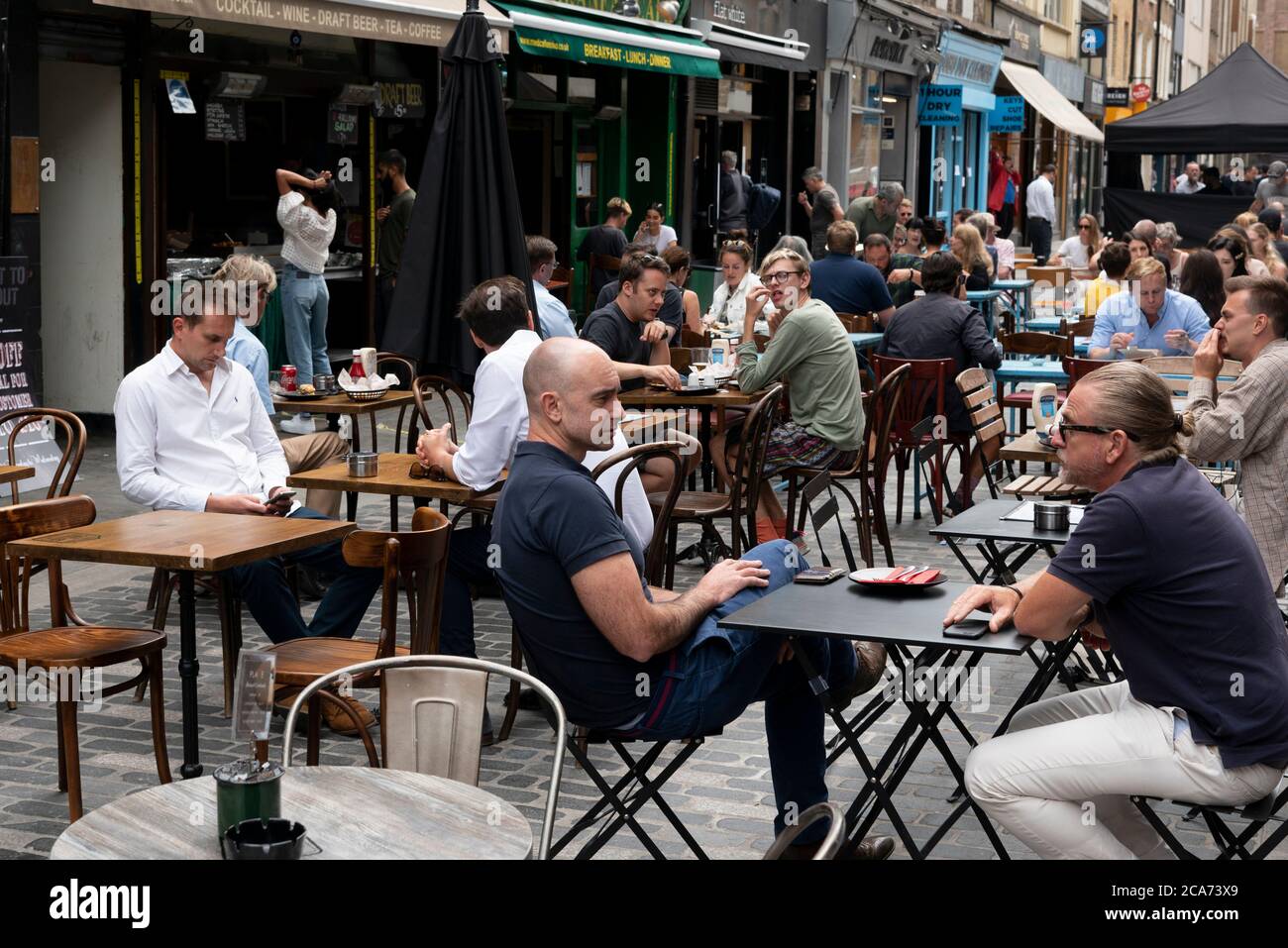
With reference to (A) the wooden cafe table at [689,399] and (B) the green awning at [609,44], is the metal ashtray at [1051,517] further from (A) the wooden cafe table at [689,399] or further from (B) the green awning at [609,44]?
(B) the green awning at [609,44]

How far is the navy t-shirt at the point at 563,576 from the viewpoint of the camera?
4102 mm

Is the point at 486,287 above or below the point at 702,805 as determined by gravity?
above

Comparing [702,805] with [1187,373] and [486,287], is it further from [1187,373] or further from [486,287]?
[1187,373]

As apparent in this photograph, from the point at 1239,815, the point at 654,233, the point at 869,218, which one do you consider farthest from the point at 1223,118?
the point at 1239,815

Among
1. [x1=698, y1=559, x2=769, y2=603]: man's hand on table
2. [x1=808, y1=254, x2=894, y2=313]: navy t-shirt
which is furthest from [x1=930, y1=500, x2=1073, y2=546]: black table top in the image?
[x1=808, y1=254, x2=894, y2=313]: navy t-shirt

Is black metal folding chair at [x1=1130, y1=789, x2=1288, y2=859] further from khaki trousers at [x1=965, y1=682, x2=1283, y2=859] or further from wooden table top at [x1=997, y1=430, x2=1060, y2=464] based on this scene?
wooden table top at [x1=997, y1=430, x2=1060, y2=464]

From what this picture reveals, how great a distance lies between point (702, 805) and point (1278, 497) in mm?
2480

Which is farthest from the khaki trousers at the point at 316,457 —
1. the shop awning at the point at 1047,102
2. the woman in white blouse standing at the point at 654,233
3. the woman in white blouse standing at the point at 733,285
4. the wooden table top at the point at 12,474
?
the shop awning at the point at 1047,102

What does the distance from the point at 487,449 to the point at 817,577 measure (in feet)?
6.60

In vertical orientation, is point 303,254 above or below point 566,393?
above

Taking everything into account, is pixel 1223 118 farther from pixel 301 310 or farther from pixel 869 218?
pixel 301 310

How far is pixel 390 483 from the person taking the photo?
6441 mm

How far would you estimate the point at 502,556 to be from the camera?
425cm
